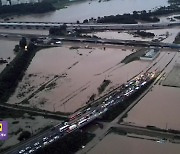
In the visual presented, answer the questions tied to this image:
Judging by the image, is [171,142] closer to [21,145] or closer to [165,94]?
[165,94]

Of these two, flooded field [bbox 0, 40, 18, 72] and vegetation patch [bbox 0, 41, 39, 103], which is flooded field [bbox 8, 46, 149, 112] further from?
flooded field [bbox 0, 40, 18, 72]

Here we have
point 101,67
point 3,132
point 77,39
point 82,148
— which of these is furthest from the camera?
point 77,39

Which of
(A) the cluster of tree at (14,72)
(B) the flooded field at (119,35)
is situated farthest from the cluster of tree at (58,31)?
(A) the cluster of tree at (14,72)

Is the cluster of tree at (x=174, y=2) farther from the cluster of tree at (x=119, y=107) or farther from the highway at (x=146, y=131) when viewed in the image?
the highway at (x=146, y=131)

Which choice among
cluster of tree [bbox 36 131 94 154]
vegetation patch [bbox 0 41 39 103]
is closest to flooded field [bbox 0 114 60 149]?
cluster of tree [bbox 36 131 94 154]

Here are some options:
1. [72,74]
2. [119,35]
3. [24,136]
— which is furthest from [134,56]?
[24,136]

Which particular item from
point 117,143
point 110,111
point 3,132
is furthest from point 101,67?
point 3,132

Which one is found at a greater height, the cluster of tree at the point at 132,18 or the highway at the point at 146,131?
the cluster of tree at the point at 132,18
